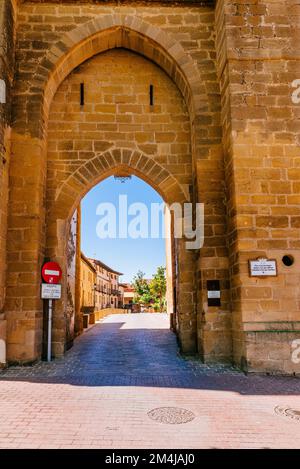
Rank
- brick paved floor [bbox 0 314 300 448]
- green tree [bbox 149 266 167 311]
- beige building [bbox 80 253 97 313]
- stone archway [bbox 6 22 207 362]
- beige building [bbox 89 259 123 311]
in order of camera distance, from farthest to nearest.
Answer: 1. beige building [bbox 89 259 123 311]
2. green tree [bbox 149 266 167 311]
3. beige building [bbox 80 253 97 313]
4. stone archway [bbox 6 22 207 362]
5. brick paved floor [bbox 0 314 300 448]

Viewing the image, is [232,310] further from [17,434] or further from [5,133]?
[5,133]

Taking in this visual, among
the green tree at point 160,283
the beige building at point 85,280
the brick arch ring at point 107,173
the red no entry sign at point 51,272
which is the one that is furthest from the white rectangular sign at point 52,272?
the green tree at point 160,283

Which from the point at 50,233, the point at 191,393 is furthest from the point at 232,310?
the point at 50,233

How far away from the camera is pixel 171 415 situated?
13.8ft

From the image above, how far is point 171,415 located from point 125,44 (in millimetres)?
8126

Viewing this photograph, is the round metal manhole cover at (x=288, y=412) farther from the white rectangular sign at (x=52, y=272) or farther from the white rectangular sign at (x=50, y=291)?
the white rectangular sign at (x=52, y=272)

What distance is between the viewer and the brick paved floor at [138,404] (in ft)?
11.5

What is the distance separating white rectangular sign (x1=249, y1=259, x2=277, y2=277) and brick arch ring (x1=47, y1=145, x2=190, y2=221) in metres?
2.29

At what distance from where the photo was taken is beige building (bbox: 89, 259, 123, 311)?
51.6 metres

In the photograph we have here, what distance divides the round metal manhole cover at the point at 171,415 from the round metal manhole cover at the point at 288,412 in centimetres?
100

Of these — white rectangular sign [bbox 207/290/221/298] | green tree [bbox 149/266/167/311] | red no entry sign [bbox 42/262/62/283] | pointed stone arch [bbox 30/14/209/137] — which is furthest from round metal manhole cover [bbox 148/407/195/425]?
green tree [bbox 149/266/167/311]

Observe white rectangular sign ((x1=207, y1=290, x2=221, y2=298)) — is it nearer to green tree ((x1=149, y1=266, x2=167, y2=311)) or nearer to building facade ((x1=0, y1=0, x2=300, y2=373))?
building facade ((x1=0, y1=0, x2=300, y2=373))

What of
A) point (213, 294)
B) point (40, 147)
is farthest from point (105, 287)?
point (213, 294)

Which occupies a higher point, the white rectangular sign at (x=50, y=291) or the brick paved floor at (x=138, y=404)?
the white rectangular sign at (x=50, y=291)
